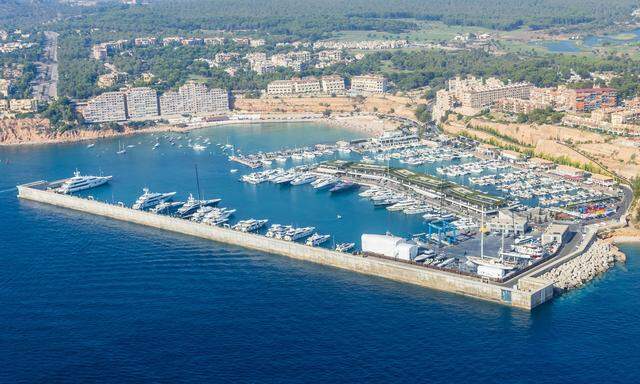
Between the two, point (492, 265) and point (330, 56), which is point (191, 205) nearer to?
point (492, 265)

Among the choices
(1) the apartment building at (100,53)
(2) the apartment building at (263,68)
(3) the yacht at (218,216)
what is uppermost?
(1) the apartment building at (100,53)

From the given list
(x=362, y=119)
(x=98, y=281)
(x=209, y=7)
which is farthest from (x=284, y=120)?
(x=209, y=7)

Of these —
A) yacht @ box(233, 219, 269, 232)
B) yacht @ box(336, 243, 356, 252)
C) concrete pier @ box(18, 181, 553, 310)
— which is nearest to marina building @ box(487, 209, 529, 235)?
concrete pier @ box(18, 181, 553, 310)

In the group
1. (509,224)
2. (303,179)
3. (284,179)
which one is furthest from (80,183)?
(509,224)

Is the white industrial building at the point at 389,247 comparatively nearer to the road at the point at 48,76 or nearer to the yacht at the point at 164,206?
the yacht at the point at 164,206

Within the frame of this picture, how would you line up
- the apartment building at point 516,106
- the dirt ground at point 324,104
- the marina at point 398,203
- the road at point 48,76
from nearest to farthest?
the marina at point 398,203, the apartment building at point 516,106, the dirt ground at point 324,104, the road at point 48,76

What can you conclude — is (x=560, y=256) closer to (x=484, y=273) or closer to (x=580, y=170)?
(x=484, y=273)

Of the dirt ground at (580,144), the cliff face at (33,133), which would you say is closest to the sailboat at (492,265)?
the dirt ground at (580,144)
